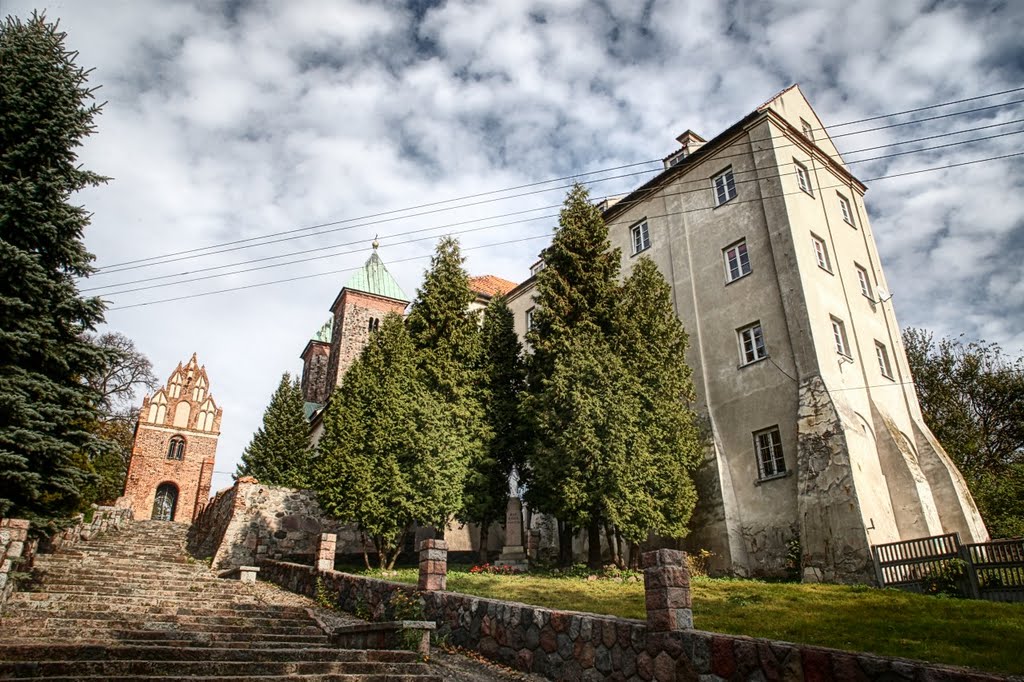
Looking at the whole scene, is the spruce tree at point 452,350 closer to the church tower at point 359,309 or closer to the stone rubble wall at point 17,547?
the stone rubble wall at point 17,547

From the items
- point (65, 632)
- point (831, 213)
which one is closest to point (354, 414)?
point (65, 632)

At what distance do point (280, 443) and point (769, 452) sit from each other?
2725 cm

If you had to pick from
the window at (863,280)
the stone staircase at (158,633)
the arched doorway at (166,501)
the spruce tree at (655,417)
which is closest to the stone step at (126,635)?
the stone staircase at (158,633)

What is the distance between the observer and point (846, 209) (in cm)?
2231

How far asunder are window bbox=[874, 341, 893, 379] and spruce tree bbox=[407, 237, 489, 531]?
1286cm

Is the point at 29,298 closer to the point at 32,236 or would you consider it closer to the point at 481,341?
the point at 32,236

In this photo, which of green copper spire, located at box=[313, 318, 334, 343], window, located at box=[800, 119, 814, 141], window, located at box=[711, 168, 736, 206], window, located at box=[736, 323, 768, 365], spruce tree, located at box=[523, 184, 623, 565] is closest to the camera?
spruce tree, located at box=[523, 184, 623, 565]

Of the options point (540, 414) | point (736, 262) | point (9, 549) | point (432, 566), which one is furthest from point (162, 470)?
point (736, 262)

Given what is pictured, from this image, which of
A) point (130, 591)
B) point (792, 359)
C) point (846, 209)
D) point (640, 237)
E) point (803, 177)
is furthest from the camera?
point (640, 237)

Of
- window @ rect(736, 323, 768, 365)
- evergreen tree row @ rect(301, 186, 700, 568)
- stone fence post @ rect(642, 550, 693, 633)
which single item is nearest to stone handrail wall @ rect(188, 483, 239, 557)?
evergreen tree row @ rect(301, 186, 700, 568)

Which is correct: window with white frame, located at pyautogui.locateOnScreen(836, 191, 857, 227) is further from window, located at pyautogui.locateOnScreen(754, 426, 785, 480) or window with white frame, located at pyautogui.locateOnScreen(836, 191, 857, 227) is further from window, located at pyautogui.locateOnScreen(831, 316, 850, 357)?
window, located at pyautogui.locateOnScreen(754, 426, 785, 480)

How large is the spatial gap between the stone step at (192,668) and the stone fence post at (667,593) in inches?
125

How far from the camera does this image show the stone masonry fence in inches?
195

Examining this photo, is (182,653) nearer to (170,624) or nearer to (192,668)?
(192,668)
